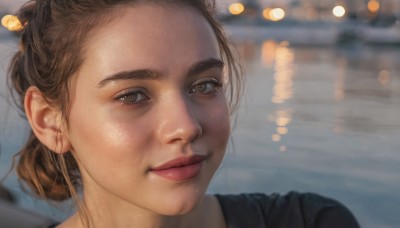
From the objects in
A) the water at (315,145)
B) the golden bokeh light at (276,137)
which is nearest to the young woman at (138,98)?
the water at (315,145)

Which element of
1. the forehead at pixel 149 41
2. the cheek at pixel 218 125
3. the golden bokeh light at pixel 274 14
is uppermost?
the forehead at pixel 149 41

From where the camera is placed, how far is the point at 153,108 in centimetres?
140

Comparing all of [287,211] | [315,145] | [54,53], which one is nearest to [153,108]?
[54,53]

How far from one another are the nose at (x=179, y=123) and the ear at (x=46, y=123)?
383 mm

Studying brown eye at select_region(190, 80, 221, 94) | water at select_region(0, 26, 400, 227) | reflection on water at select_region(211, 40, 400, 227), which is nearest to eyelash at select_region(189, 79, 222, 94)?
brown eye at select_region(190, 80, 221, 94)

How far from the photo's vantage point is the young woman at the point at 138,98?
1387mm

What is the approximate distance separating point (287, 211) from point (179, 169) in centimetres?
48

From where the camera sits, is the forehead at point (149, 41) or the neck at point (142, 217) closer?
the forehead at point (149, 41)

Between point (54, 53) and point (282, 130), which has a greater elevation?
point (54, 53)

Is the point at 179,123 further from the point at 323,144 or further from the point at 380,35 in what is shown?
the point at 380,35

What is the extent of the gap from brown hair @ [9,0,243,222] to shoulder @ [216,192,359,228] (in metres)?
0.39

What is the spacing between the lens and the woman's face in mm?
1379

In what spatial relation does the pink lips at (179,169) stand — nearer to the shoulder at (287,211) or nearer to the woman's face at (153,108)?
the woman's face at (153,108)

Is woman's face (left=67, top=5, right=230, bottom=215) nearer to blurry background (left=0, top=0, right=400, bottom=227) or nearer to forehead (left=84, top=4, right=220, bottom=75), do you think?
forehead (left=84, top=4, right=220, bottom=75)
